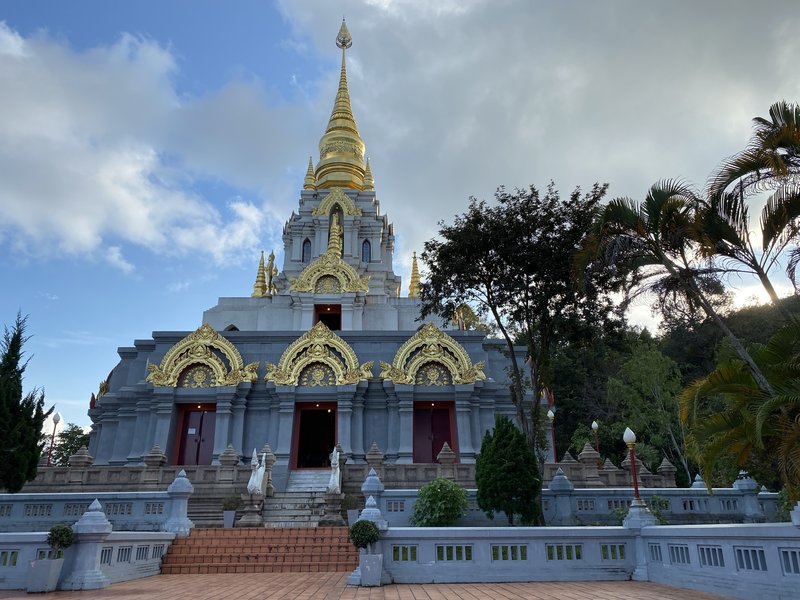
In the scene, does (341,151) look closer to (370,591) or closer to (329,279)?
(329,279)

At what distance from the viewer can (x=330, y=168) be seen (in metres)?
47.9

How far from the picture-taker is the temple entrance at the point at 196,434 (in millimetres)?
27270

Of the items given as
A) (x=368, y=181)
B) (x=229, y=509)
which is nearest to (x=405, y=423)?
(x=229, y=509)

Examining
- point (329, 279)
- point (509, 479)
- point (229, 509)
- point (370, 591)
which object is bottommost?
point (370, 591)

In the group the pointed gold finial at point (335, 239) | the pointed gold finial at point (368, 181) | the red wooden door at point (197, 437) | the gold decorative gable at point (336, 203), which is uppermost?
the pointed gold finial at point (368, 181)

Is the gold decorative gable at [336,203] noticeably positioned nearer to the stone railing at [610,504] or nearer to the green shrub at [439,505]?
the stone railing at [610,504]

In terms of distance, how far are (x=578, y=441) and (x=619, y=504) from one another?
74.1 feet

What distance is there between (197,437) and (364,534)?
61.7ft

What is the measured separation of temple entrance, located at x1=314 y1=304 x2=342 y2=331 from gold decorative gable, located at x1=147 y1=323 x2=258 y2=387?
865 cm

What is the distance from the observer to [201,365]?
92.4 ft

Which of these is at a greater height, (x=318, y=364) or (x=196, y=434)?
(x=318, y=364)

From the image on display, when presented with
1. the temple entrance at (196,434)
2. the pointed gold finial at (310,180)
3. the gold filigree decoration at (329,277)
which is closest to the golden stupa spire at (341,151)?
the pointed gold finial at (310,180)

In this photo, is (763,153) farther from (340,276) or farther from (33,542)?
(340,276)

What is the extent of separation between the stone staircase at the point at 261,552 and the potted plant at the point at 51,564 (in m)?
3.80
